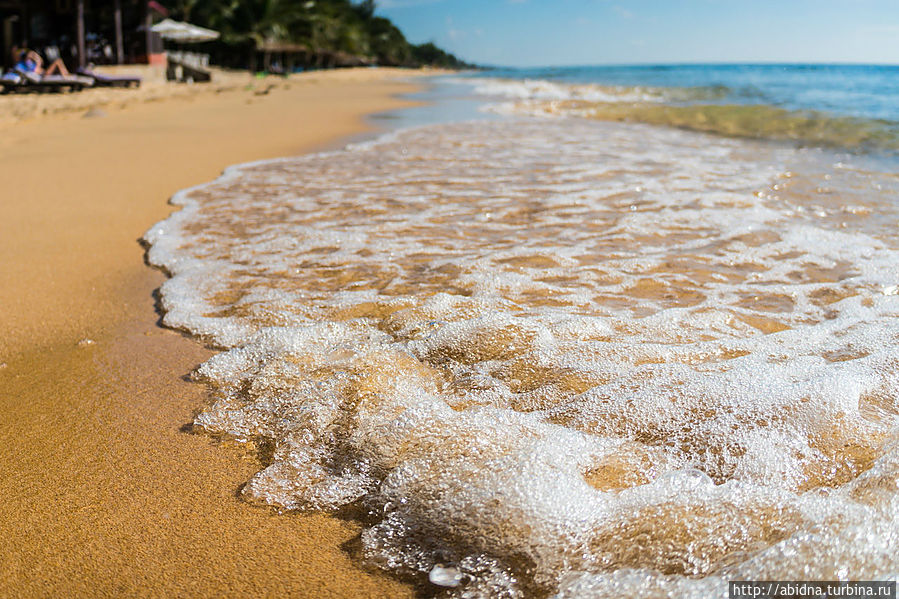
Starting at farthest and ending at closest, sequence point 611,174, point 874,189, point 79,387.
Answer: point 611,174 < point 874,189 < point 79,387

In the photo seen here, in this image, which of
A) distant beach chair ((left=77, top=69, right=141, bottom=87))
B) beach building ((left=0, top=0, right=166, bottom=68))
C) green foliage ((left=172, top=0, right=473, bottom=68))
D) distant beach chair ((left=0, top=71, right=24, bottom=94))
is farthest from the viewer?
green foliage ((left=172, top=0, right=473, bottom=68))

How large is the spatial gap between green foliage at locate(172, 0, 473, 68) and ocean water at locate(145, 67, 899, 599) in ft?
111

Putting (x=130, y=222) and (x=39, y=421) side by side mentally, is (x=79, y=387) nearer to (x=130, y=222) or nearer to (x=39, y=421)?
(x=39, y=421)

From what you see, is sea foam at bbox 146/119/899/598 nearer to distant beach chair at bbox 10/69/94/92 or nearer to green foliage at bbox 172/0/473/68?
distant beach chair at bbox 10/69/94/92

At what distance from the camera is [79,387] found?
2.11 m

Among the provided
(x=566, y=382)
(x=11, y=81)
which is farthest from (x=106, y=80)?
(x=566, y=382)

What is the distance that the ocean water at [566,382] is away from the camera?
55.4 inches

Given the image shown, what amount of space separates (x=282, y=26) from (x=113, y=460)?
129ft

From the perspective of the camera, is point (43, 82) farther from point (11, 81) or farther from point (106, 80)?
point (106, 80)

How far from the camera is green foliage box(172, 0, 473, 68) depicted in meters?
33.5

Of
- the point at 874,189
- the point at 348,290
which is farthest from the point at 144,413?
the point at 874,189

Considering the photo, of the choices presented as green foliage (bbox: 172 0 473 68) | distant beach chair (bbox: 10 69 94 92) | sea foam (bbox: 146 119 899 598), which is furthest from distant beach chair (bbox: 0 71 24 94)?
green foliage (bbox: 172 0 473 68)

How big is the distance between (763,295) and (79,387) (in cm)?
277

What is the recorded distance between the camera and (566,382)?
205cm
